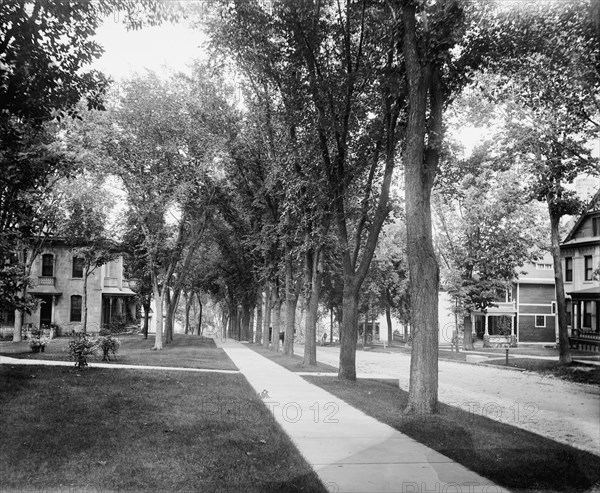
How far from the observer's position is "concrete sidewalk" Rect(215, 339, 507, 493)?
5867 mm

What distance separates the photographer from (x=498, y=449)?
768 cm

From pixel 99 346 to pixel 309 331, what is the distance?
8.03 m

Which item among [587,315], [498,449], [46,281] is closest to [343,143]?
[498,449]

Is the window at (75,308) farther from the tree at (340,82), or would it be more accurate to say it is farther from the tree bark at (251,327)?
the tree at (340,82)

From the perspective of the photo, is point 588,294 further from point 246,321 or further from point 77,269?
point 77,269

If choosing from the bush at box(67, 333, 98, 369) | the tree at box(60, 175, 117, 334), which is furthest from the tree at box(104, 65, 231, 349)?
the bush at box(67, 333, 98, 369)

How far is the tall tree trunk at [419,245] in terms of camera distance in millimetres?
10750

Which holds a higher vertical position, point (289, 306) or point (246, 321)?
point (289, 306)

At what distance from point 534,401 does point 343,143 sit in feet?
29.8

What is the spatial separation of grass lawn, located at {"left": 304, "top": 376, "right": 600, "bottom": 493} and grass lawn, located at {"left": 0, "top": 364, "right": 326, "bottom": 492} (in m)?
2.20

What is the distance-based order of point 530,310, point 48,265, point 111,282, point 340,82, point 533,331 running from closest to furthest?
point 340,82, point 48,265, point 111,282, point 533,331, point 530,310

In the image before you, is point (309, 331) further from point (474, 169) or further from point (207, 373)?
point (474, 169)

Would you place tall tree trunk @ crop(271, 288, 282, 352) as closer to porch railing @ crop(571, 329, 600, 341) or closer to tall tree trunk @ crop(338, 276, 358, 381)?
tall tree trunk @ crop(338, 276, 358, 381)

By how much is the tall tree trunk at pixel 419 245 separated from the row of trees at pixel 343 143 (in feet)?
0.13
